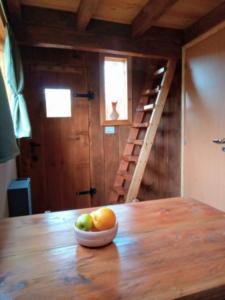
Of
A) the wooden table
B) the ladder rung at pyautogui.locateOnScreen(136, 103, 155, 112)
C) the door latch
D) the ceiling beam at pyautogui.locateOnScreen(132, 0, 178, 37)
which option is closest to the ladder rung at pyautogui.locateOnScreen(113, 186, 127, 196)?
the door latch

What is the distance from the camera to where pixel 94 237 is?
798 mm

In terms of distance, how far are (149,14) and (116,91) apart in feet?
3.51

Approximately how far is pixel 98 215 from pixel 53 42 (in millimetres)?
1916

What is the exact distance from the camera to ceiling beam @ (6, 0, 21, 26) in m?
1.82

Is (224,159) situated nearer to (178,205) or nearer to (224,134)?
(224,134)

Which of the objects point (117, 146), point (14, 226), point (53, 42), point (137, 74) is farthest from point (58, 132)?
point (14, 226)

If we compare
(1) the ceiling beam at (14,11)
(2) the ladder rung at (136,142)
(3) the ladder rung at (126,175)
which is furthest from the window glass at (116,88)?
(1) the ceiling beam at (14,11)

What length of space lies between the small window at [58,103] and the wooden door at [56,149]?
0.05 meters

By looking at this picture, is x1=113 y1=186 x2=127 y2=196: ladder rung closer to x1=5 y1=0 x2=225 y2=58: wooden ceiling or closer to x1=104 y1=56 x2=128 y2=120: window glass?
x1=104 y1=56 x2=128 y2=120: window glass

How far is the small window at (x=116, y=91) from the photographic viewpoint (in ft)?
9.39

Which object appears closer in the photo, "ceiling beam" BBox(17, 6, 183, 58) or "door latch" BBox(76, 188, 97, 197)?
"ceiling beam" BBox(17, 6, 183, 58)

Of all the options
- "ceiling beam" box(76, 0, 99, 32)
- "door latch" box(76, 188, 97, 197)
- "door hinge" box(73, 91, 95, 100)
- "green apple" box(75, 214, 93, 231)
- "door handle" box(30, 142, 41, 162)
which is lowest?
"door latch" box(76, 188, 97, 197)

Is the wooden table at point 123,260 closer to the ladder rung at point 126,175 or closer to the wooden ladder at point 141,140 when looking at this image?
the wooden ladder at point 141,140

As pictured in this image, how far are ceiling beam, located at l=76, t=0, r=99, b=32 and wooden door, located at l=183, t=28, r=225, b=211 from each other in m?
1.17
